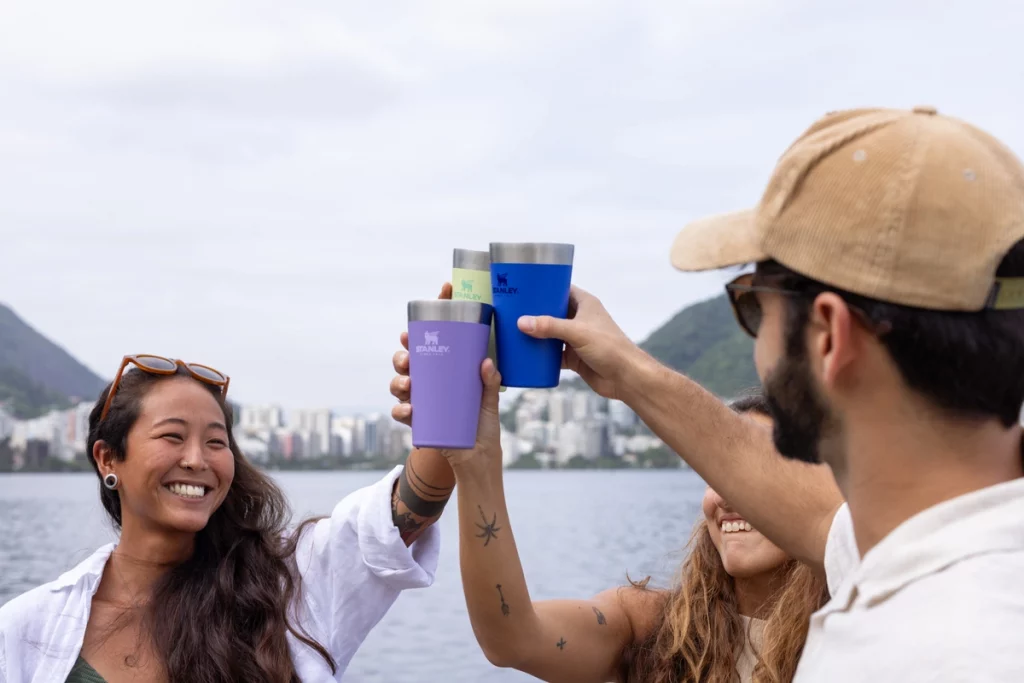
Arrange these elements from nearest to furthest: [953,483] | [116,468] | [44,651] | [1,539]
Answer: [953,483] → [44,651] → [116,468] → [1,539]

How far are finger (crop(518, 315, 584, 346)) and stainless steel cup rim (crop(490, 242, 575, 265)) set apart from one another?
0.13 m

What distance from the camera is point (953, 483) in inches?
73.0

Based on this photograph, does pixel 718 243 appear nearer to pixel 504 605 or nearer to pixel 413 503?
pixel 504 605

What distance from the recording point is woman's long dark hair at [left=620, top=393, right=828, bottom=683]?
3404mm

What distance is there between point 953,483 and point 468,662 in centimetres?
2129

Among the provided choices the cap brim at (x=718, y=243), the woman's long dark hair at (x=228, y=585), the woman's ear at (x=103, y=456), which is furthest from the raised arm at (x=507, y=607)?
the woman's ear at (x=103, y=456)

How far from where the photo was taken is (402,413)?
2.85 metres

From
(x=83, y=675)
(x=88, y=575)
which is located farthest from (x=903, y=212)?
(x=88, y=575)

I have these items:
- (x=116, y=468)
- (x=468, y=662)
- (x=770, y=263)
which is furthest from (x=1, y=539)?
(x=770, y=263)

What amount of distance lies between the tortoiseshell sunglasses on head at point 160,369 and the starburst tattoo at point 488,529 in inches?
65.8

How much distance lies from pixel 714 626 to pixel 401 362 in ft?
4.67

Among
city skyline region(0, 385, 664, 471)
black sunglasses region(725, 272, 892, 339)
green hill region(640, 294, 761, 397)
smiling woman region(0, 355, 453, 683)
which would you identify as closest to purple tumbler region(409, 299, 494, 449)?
black sunglasses region(725, 272, 892, 339)

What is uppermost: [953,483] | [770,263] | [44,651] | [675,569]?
[770,263]

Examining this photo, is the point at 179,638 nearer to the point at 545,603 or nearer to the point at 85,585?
the point at 85,585
